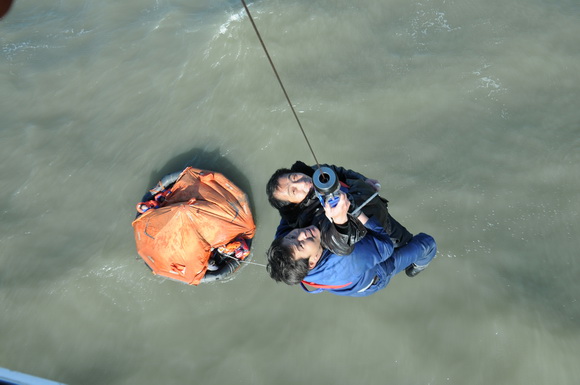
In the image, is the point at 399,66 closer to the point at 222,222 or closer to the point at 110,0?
the point at 222,222

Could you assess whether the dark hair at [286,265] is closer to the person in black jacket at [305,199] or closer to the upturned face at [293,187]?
the person in black jacket at [305,199]

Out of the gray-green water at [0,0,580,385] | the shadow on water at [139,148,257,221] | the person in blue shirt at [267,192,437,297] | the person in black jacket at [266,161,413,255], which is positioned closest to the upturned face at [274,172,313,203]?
the person in black jacket at [266,161,413,255]

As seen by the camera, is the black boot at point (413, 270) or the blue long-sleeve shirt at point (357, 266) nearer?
the blue long-sleeve shirt at point (357, 266)

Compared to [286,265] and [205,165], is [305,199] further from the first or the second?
[205,165]

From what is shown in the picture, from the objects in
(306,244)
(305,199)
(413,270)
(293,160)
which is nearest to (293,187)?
(305,199)

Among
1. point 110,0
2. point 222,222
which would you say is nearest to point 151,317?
point 222,222

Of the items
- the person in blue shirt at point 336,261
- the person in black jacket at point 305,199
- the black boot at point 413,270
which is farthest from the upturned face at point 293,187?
the black boot at point 413,270
